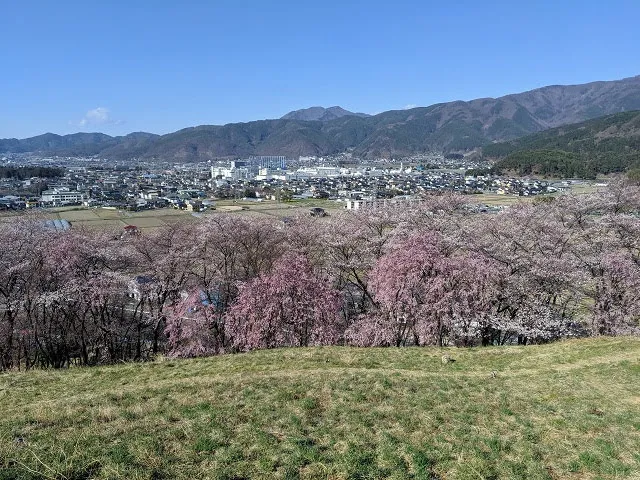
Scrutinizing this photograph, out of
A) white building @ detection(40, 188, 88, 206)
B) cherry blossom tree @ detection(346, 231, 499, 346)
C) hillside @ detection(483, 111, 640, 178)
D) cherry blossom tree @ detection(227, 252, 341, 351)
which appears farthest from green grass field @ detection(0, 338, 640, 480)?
hillside @ detection(483, 111, 640, 178)

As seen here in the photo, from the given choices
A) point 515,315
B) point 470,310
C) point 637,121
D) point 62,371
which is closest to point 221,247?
point 62,371

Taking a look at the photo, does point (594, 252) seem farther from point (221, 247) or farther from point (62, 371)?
point (62, 371)

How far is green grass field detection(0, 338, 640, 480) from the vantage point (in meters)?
6.39

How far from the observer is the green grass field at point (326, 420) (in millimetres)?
6395

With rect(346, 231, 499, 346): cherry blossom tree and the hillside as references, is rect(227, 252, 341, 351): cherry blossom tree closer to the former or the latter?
rect(346, 231, 499, 346): cherry blossom tree

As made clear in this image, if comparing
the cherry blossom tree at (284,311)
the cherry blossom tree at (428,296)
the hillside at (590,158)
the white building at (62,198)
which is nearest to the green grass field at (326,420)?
the cherry blossom tree at (428,296)

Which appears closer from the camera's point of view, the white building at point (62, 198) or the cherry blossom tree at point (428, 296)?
the cherry blossom tree at point (428, 296)

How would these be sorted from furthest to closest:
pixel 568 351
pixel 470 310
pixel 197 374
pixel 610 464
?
pixel 470 310
pixel 568 351
pixel 197 374
pixel 610 464

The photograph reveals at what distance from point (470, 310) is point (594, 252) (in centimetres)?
791

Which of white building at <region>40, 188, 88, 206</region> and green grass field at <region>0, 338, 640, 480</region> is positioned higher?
white building at <region>40, 188, 88, 206</region>

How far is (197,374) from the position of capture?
12445 mm

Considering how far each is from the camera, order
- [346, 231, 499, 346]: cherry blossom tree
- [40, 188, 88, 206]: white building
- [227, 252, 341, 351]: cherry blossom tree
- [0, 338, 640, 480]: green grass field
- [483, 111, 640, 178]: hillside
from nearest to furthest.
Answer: [0, 338, 640, 480]: green grass field, [346, 231, 499, 346]: cherry blossom tree, [227, 252, 341, 351]: cherry blossom tree, [40, 188, 88, 206]: white building, [483, 111, 640, 178]: hillside

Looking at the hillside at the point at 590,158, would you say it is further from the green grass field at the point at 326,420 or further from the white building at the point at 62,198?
the green grass field at the point at 326,420

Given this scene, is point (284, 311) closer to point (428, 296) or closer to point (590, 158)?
point (428, 296)
